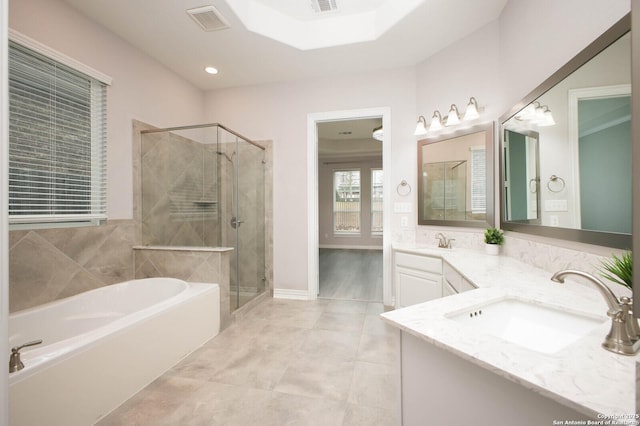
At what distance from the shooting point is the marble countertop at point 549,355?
0.53m

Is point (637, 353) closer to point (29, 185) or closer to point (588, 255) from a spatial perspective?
point (588, 255)

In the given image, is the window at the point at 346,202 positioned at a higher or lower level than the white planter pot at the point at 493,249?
higher

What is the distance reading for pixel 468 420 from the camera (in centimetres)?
74

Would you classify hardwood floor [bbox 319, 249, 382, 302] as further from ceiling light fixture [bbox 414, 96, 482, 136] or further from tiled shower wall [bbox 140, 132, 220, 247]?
ceiling light fixture [bbox 414, 96, 482, 136]

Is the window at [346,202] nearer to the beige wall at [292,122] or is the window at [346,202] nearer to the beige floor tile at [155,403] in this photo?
the beige wall at [292,122]

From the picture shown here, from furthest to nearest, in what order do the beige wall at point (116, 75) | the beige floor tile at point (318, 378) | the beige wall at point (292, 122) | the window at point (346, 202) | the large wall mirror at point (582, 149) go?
the window at point (346, 202) → the beige wall at point (292, 122) → the beige wall at point (116, 75) → the beige floor tile at point (318, 378) → the large wall mirror at point (582, 149)

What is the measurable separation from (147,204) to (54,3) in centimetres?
164

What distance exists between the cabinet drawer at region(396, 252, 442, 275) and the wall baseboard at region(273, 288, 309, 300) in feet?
4.12

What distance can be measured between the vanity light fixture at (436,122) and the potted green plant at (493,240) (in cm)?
112

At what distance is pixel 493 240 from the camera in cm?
215

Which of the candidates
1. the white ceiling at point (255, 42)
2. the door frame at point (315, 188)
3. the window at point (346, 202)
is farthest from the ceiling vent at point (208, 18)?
the window at point (346, 202)

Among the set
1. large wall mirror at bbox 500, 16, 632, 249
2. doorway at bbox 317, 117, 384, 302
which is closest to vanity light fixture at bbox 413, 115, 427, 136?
large wall mirror at bbox 500, 16, 632, 249

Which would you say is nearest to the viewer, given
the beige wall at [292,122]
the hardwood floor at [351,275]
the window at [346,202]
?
the beige wall at [292,122]

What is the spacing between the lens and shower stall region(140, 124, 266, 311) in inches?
106
